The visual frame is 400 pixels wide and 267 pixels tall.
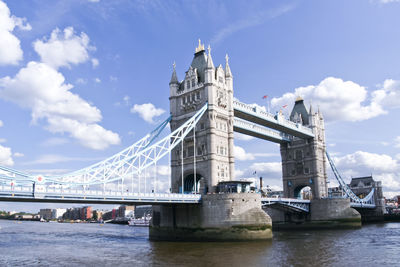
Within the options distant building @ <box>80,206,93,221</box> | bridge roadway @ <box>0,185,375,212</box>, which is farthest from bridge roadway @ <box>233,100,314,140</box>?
distant building @ <box>80,206,93,221</box>

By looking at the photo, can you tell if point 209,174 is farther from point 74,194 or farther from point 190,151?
point 74,194

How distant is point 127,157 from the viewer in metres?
46.4

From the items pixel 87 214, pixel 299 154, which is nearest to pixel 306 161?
pixel 299 154

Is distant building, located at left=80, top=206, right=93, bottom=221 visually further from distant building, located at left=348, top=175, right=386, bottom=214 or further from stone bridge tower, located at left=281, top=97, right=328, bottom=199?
stone bridge tower, located at left=281, top=97, right=328, bottom=199

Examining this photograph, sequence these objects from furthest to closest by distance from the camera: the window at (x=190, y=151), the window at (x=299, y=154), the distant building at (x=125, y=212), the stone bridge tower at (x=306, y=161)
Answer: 1. the distant building at (x=125, y=212)
2. the window at (x=299, y=154)
3. the stone bridge tower at (x=306, y=161)
4. the window at (x=190, y=151)

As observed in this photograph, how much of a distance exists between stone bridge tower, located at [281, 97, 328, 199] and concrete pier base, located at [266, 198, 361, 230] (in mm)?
6600

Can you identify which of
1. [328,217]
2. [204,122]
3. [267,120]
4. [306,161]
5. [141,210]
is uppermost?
[267,120]

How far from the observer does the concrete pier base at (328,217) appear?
68.6m

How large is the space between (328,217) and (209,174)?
99.7 feet

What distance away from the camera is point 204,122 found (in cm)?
5419

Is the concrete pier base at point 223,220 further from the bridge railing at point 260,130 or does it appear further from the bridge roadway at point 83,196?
the bridge railing at point 260,130

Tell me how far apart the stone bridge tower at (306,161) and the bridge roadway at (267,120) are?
269 centimetres

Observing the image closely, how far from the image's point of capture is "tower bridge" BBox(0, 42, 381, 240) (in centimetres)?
3906

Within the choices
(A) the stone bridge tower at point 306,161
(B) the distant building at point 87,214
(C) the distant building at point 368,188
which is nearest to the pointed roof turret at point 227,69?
(A) the stone bridge tower at point 306,161
